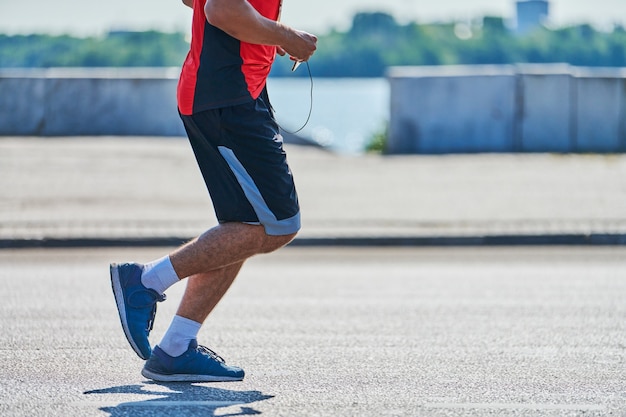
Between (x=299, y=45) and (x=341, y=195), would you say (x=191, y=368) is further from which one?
(x=341, y=195)

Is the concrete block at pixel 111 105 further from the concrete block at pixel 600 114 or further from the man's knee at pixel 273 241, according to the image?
the man's knee at pixel 273 241

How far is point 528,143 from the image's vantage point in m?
18.2

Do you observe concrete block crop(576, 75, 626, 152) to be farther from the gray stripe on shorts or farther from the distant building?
the distant building

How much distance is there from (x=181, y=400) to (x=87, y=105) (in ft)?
49.7

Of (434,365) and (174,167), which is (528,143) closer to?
(174,167)

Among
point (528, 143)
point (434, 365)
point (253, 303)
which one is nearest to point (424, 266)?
point (253, 303)

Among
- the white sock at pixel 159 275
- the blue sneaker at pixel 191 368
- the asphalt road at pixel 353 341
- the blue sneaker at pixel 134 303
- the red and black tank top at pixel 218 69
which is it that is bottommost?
the asphalt road at pixel 353 341

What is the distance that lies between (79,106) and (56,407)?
49.8 ft

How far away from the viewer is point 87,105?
19.7 metres

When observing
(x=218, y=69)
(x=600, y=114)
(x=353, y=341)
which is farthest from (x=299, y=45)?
(x=600, y=114)

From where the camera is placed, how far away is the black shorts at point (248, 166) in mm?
5094

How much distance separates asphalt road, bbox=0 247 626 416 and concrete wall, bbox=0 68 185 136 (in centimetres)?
966

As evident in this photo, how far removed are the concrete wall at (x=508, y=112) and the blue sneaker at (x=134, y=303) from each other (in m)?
13.4

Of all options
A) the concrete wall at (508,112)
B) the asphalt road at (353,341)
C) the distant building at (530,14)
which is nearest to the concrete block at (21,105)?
the concrete wall at (508,112)
